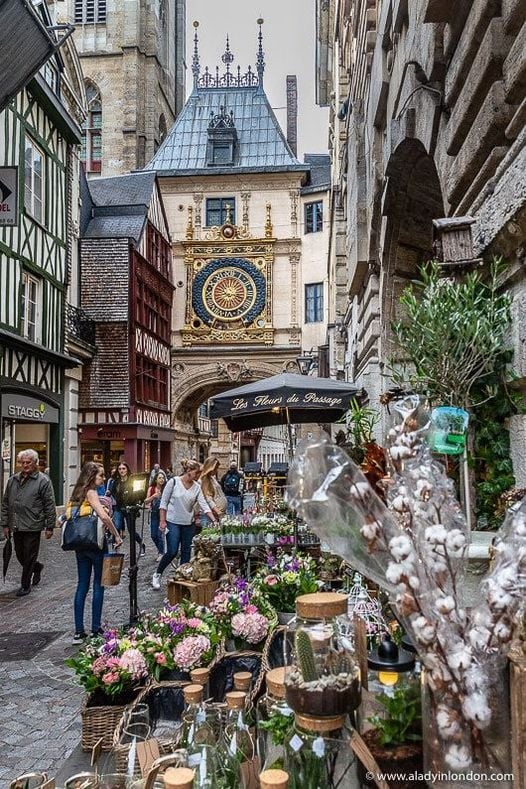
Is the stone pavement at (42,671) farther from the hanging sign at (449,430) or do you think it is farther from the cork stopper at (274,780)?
the hanging sign at (449,430)

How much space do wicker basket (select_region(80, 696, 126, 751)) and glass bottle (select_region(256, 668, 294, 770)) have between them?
98 cm

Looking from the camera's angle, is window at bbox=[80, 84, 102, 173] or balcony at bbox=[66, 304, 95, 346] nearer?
balcony at bbox=[66, 304, 95, 346]

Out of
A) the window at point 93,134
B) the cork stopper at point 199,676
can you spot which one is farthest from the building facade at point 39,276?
the window at point 93,134

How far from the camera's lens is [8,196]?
10.8 metres


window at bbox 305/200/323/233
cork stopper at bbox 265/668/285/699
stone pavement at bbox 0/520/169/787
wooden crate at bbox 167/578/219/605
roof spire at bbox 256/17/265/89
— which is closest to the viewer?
cork stopper at bbox 265/668/285/699

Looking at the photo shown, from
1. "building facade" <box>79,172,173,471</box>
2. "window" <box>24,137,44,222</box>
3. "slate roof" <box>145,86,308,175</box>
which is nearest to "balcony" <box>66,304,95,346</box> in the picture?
"building facade" <box>79,172,173,471</box>

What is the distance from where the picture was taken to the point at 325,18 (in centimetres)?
2541

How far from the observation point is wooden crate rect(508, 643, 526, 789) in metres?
1.56

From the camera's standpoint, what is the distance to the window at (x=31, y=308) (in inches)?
632

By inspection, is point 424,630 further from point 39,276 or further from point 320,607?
point 39,276

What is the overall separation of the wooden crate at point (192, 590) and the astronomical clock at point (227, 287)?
82.0ft

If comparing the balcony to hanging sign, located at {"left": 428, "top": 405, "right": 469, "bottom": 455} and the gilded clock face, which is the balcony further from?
hanging sign, located at {"left": 428, "top": 405, "right": 469, "bottom": 455}

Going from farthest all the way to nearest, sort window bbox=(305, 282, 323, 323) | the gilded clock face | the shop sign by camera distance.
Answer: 1. the gilded clock face
2. window bbox=(305, 282, 323, 323)
3. the shop sign

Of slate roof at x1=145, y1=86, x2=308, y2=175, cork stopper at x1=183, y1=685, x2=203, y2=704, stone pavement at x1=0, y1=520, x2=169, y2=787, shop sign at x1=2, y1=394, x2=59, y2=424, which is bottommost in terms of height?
stone pavement at x1=0, y1=520, x2=169, y2=787
